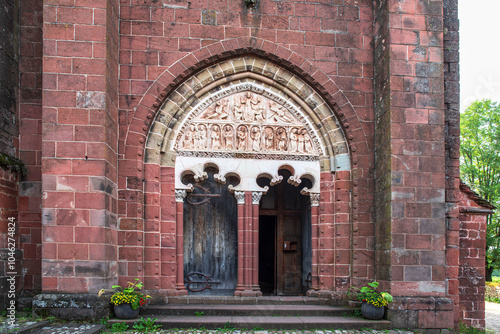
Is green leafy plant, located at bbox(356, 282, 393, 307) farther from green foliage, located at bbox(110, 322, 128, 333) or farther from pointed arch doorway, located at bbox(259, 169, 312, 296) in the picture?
green foliage, located at bbox(110, 322, 128, 333)

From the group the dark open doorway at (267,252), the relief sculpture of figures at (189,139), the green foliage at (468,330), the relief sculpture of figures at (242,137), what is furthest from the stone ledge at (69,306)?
the green foliage at (468,330)

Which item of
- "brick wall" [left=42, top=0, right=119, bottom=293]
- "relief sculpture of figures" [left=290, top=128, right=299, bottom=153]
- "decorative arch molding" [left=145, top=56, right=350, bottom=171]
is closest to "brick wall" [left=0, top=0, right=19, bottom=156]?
"brick wall" [left=42, top=0, right=119, bottom=293]

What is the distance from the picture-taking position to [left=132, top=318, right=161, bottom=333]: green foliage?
274 inches

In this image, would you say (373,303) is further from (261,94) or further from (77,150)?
(77,150)

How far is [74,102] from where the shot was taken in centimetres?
730

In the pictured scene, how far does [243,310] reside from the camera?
306 inches

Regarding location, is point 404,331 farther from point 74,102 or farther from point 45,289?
point 74,102

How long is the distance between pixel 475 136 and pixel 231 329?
22854 mm

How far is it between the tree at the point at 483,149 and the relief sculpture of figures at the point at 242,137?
66.5 ft

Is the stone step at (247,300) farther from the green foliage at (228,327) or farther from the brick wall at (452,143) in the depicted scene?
the brick wall at (452,143)

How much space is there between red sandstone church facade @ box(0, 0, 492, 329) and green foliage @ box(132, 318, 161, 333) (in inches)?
30.4

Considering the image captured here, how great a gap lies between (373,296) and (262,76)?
4430mm

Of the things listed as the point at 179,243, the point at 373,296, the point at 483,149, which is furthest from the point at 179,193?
the point at 483,149

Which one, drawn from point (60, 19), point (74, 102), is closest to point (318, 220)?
point (74, 102)
